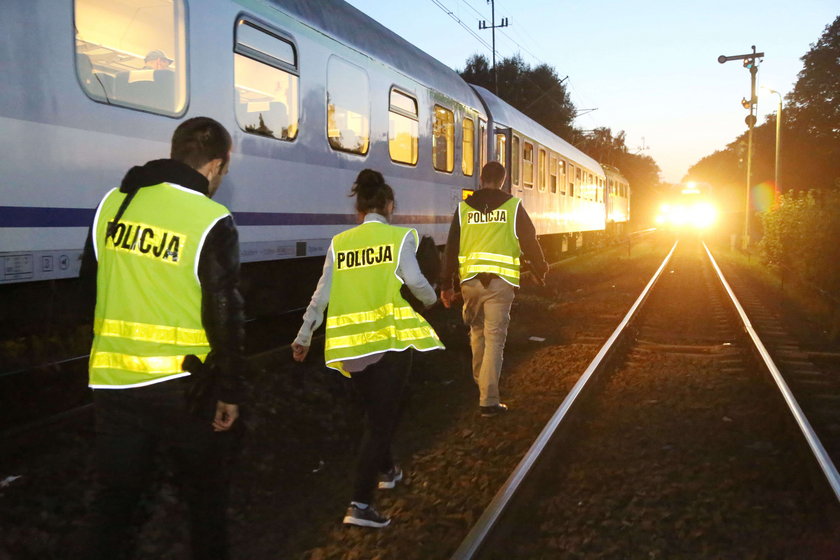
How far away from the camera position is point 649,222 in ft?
342

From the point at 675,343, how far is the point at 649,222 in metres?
100

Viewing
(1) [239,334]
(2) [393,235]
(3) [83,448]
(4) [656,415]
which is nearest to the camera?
(1) [239,334]

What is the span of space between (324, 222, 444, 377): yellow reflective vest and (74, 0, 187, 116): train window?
225cm

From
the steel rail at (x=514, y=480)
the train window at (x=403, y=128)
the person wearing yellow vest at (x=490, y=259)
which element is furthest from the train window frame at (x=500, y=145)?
the person wearing yellow vest at (x=490, y=259)

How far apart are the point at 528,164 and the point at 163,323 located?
1333 cm

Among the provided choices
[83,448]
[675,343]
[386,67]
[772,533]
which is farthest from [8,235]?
[675,343]

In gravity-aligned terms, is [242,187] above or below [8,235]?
above

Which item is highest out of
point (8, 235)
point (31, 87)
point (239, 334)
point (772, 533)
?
point (31, 87)

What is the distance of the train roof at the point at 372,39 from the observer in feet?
23.0

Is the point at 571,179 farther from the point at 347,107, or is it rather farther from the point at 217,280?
the point at 217,280

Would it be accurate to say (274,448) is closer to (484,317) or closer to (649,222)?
(484,317)

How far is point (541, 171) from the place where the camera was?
1639 centimetres

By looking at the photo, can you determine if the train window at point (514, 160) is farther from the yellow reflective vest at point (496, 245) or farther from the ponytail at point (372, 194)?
the ponytail at point (372, 194)

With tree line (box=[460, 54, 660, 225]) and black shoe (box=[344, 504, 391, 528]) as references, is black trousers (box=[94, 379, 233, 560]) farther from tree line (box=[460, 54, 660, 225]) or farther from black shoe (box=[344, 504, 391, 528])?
tree line (box=[460, 54, 660, 225])
